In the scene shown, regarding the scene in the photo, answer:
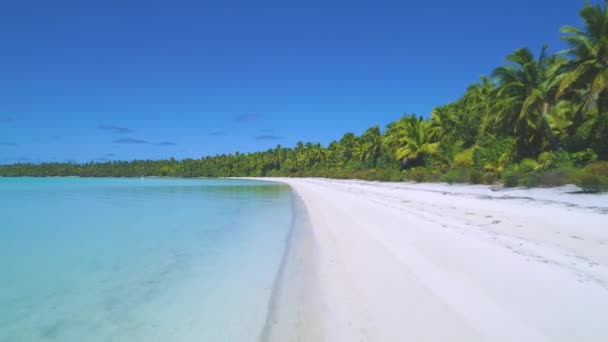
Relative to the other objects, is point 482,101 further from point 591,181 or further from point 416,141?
point 591,181

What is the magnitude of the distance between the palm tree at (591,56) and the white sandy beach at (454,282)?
32.5ft

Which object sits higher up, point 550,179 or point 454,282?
point 550,179

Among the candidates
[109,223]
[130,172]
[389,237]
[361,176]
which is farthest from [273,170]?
[389,237]

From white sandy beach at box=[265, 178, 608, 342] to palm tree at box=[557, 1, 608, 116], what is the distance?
991cm

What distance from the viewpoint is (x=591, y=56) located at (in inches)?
642

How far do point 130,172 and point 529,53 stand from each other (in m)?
145

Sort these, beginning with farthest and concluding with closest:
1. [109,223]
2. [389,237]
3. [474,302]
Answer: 1. [109,223]
2. [389,237]
3. [474,302]

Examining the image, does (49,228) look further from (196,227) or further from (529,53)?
(529,53)

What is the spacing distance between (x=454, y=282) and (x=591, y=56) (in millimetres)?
16950

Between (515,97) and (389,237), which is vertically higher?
(515,97)

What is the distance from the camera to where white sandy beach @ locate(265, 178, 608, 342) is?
3.41 meters

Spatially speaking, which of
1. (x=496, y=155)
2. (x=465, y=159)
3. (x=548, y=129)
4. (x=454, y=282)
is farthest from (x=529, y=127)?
(x=454, y=282)

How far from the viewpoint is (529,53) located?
71.3 ft

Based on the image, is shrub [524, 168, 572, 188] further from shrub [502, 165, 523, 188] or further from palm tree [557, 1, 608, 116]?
palm tree [557, 1, 608, 116]
